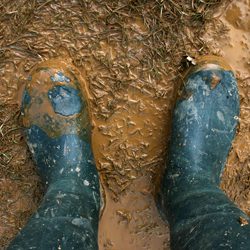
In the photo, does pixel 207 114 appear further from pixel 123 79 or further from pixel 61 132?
pixel 61 132

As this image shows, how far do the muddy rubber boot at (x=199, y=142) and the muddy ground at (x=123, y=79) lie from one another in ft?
0.23

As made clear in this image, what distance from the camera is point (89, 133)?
1833 mm

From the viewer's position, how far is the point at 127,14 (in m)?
1.79

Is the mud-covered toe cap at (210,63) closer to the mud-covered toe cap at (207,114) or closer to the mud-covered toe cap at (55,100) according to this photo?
the mud-covered toe cap at (207,114)

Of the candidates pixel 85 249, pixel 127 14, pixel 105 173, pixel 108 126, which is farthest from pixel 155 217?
pixel 127 14

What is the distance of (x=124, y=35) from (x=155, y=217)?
755mm

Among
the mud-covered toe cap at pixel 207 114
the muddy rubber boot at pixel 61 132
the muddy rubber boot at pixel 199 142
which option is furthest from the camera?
the mud-covered toe cap at pixel 207 114

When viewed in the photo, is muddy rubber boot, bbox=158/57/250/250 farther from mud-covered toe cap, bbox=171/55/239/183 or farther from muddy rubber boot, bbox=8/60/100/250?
muddy rubber boot, bbox=8/60/100/250

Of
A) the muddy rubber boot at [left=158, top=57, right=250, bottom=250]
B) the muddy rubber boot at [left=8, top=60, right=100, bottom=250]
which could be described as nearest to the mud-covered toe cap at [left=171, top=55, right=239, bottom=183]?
the muddy rubber boot at [left=158, top=57, right=250, bottom=250]

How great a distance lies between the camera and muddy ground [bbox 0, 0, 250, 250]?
1.79 metres

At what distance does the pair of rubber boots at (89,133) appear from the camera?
160 cm

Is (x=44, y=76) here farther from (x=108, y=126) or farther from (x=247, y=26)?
(x=247, y=26)

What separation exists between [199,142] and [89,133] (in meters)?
0.44

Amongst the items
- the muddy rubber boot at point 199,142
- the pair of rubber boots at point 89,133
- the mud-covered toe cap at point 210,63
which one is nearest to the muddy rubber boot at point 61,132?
the pair of rubber boots at point 89,133
